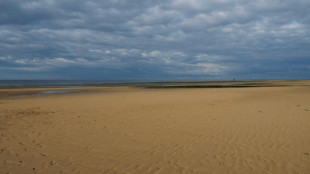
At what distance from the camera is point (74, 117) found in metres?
12.0

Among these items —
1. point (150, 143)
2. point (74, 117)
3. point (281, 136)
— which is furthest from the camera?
point (74, 117)

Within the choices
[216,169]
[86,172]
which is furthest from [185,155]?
[86,172]

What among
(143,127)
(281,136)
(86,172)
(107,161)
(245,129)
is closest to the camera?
(86,172)

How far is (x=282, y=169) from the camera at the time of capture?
17.3 ft

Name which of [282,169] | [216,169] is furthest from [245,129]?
[216,169]

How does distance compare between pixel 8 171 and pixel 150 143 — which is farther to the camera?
pixel 150 143

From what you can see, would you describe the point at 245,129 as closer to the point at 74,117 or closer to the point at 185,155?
the point at 185,155

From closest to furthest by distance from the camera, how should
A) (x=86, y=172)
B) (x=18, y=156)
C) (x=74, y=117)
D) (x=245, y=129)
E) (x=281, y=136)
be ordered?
1. (x=86, y=172)
2. (x=18, y=156)
3. (x=281, y=136)
4. (x=245, y=129)
5. (x=74, y=117)

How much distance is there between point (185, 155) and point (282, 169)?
252 centimetres

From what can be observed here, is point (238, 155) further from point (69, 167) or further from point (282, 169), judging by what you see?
point (69, 167)

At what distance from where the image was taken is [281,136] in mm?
7848

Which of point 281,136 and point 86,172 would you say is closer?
point 86,172

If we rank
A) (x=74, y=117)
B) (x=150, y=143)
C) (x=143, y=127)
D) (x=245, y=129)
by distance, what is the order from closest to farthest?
(x=150, y=143) → (x=245, y=129) → (x=143, y=127) → (x=74, y=117)

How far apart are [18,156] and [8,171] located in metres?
1.02
